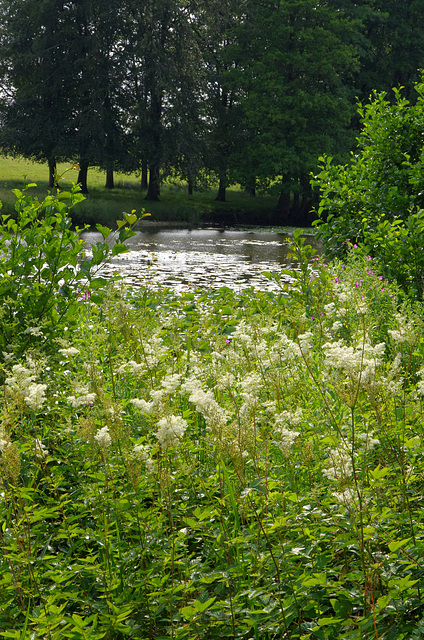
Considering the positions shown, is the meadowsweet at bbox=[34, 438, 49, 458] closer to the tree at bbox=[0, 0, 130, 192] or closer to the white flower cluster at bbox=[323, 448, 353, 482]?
the white flower cluster at bbox=[323, 448, 353, 482]

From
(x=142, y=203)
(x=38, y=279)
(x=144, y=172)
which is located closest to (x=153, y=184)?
(x=142, y=203)

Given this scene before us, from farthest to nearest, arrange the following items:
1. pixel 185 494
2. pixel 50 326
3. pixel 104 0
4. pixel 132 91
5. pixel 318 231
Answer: pixel 132 91
pixel 104 0
pixel 318 231
pixel 50 326
pixel 185 494

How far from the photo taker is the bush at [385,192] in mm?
5688

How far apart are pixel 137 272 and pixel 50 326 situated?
29.5 ft

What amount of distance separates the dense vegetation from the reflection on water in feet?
31.0

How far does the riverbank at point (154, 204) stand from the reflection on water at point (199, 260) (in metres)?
2.90

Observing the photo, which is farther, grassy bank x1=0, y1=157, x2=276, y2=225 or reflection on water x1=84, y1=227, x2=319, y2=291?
grassy bank x1=0, y1=157, x2=276, y2=225

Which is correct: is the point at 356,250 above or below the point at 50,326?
above

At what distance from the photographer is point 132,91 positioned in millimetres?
32062

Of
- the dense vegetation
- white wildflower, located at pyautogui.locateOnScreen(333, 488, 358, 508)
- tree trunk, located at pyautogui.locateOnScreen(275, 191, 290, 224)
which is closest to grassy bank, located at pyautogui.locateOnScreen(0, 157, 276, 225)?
tree trunk, located at pyautogui.locateOnScreen(275, 191, 290, 224)

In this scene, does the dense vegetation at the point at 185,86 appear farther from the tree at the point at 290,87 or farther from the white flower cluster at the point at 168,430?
the white flower cluster at the point at 168,430

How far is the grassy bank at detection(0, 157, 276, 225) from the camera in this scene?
25234 millimetres

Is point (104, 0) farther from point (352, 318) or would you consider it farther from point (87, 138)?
point (352, 318)

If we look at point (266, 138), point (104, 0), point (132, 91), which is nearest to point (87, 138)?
point (132, 91)
